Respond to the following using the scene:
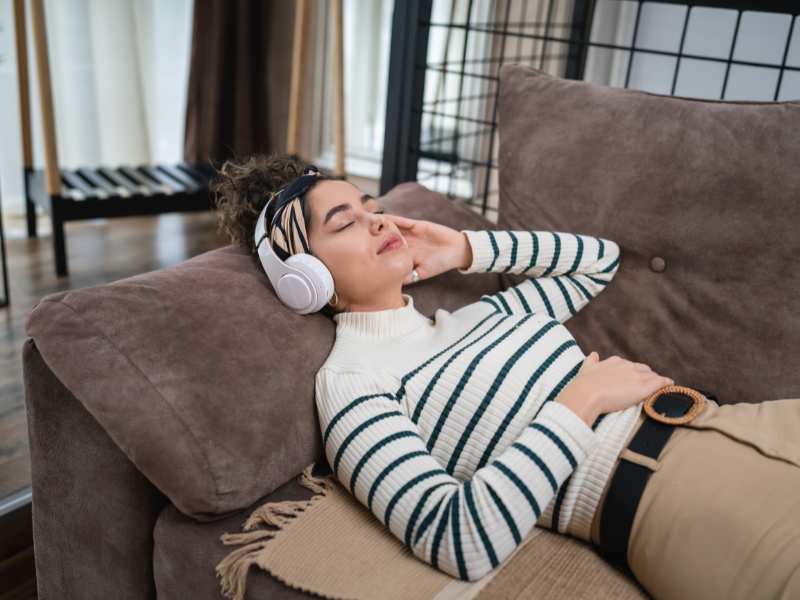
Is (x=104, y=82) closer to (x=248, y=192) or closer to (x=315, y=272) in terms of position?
(x=248, y=192)

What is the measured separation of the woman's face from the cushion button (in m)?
0.42

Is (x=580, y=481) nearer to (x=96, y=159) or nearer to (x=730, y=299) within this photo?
(x=730, y=299)

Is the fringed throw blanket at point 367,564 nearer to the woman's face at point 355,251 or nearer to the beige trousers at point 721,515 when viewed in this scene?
the beige trousers at point 721,515

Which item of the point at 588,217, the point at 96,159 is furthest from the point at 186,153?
the point at 588,217

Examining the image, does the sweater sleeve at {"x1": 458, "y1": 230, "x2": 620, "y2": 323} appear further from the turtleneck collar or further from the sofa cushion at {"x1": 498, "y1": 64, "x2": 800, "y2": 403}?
the turtleneck collar

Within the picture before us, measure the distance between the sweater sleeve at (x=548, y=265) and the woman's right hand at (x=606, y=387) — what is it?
21cm

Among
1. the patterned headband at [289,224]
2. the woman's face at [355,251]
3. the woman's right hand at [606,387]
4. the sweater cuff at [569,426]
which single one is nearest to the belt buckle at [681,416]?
the woman's right hand at [606,387]

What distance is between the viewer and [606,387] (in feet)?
3.27

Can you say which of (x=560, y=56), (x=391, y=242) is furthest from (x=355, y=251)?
(x=560, y=56)

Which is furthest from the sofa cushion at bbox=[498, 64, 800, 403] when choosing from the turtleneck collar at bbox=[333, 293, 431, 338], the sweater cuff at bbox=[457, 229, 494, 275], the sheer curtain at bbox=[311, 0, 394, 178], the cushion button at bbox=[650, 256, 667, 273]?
the sheer curtain at bbox=[311, 0, 394, 178]

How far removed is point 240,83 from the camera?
10.3 feet

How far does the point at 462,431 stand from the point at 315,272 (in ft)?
0.91

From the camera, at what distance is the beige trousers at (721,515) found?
33.0 inches

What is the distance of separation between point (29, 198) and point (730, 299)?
89.3 inches
